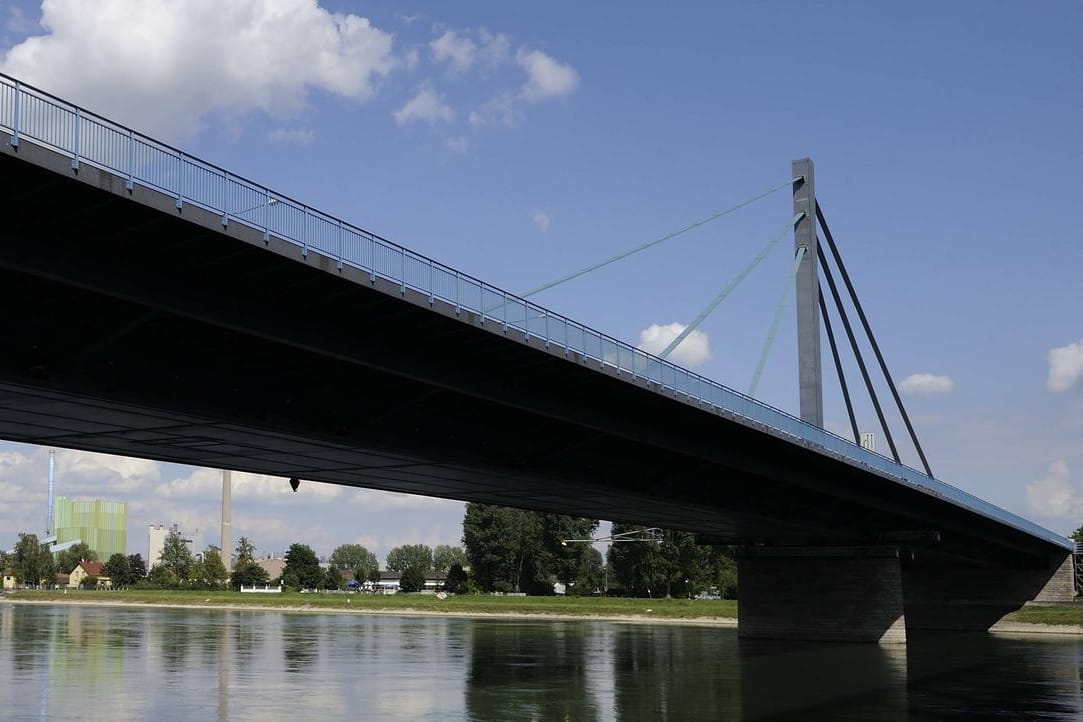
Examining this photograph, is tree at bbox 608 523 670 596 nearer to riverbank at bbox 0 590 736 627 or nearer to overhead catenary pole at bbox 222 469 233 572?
riverbank at bbox 0 590 736 627

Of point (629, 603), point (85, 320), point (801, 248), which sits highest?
point (801, 248)

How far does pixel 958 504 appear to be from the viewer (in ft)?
213

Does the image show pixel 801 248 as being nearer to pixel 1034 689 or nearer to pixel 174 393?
pixel 1034 689

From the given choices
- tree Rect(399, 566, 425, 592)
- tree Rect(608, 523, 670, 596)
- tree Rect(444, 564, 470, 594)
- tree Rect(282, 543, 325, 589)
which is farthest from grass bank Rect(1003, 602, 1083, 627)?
tree Rect(282, 543, 325, 589)

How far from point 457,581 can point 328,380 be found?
11229cm

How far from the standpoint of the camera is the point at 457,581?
141 metres

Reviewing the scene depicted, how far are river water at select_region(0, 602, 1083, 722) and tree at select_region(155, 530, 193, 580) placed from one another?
11490 centimetres

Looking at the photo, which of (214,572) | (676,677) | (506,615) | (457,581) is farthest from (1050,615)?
(214,572)

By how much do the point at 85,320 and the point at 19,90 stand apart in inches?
228

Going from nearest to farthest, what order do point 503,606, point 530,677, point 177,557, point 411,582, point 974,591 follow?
point 530,677 < point 974,591 < point 503,606 < point 411,582 < point 177,557

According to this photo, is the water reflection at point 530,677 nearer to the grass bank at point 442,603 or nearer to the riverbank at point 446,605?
the riverbank at point 446,605

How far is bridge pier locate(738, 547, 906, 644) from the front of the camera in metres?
66.4

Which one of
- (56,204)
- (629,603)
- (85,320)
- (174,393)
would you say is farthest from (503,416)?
(629,603)

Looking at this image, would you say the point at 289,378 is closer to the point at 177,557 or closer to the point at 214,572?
the point at 214,572
